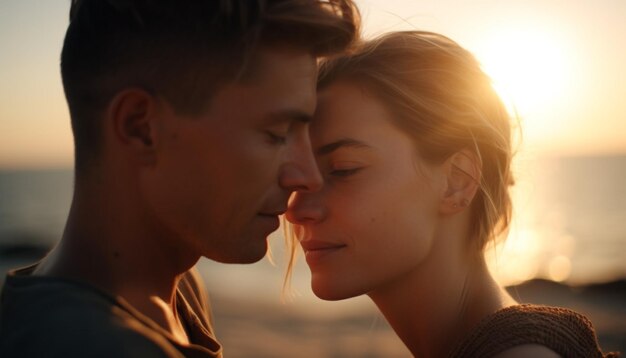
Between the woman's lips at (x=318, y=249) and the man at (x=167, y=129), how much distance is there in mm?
762

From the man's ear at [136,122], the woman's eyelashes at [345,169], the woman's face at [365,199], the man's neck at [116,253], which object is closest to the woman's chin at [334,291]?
the woman's face at [365,199]

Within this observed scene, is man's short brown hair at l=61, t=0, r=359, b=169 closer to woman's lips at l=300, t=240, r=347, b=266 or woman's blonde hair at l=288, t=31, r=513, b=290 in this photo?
woman's blonde hair at l=288, t=31, r=513, b=290

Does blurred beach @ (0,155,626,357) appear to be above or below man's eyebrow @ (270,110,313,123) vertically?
below

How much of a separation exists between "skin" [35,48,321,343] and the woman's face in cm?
56

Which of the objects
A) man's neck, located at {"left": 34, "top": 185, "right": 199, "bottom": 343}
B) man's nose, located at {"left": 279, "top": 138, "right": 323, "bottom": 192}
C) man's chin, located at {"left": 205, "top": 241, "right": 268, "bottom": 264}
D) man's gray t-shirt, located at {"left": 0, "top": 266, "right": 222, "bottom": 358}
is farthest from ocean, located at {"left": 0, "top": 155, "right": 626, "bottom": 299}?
man's gray t-shirt, located at {"left": 0, "top": 266, "right": 222, "bottom": 358}

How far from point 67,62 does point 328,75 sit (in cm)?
135

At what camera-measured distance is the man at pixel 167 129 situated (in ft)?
8.28

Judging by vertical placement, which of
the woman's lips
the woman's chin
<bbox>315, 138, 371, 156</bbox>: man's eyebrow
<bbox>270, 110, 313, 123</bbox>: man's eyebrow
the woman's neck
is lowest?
the woman's neck

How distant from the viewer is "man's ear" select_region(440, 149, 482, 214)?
344 cm

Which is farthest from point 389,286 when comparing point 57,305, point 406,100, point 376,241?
point 57,305

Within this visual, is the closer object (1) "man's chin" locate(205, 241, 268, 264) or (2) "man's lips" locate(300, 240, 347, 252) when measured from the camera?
(1) "man's chin" locate(205, 241, 268, 264)

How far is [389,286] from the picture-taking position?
3562 millimetres

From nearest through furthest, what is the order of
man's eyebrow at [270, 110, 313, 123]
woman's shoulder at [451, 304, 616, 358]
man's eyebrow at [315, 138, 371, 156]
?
man's eyebrow at [270, 110, 313, 123], woman's shoulder at [451, 304, 616, 358], man's eyebrow at [315, 138, 371, 156]

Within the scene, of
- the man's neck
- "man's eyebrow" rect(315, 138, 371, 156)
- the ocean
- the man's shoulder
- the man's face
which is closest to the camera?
the man's shoulder
